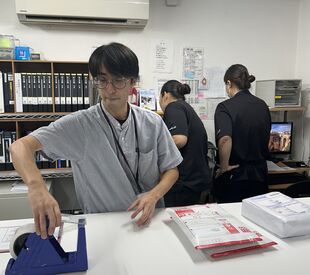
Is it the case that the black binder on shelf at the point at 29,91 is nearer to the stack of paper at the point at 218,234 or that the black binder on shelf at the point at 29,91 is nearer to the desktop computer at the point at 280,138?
the stack of paper at the point at 218,234

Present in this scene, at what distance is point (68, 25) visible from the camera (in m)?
2.77

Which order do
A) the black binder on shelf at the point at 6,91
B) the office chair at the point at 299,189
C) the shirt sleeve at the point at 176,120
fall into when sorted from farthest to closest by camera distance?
1. the black binder on shelf at the point at 6,91
2. the shirt sleeve at the point at 176,120
3. the office chair at the point at 299,189

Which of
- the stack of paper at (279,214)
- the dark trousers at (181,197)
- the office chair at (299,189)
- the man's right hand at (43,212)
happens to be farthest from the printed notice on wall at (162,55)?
the man's right hand at (43,212)

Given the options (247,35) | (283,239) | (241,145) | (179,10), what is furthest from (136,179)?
(247,35)

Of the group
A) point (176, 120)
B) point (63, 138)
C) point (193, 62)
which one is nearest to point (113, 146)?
point (63, 138)

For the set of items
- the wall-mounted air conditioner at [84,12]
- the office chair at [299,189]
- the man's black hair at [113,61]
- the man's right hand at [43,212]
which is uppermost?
the wall-mounted air conditioner at [84,12]

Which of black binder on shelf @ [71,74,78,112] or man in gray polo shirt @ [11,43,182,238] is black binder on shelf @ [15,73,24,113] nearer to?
black binder on shelf @ [71,74,78,112]

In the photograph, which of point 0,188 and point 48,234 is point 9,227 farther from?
point 0,188

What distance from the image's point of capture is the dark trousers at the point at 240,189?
2232 millimetres

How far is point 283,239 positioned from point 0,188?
2188 millimetres

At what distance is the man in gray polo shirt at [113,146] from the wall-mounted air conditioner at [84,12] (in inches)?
65.8

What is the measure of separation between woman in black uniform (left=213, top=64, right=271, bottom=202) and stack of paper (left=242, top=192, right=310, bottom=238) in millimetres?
944

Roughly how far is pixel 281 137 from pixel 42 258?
290 centimetres

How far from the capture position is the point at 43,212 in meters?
0.82
